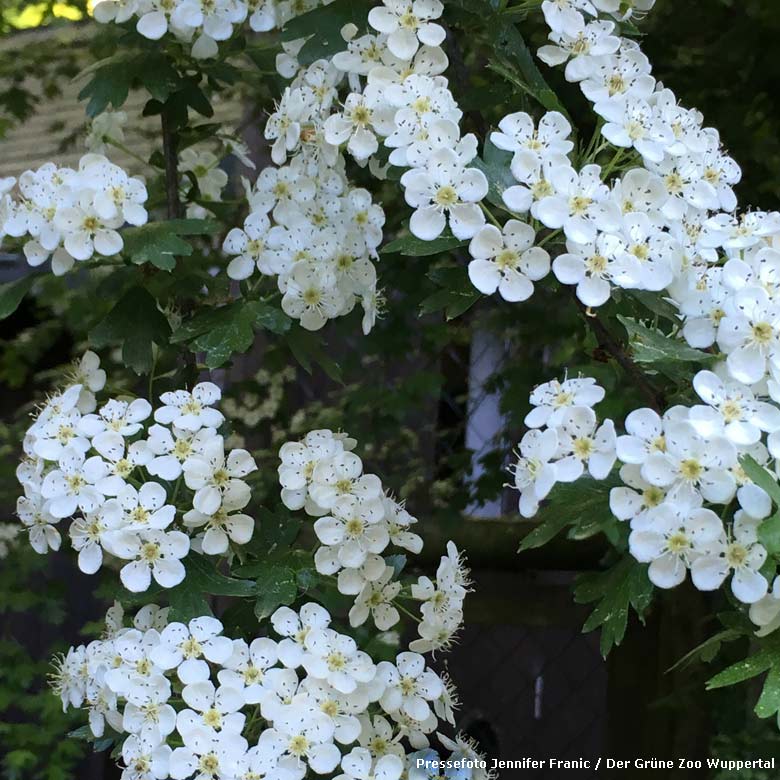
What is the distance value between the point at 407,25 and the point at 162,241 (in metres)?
0.40

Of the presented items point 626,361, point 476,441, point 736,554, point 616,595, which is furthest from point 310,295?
point 476,441

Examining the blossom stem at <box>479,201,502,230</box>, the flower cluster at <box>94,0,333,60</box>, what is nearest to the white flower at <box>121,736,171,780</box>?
the blossom stem at <box>479,201,502,230</box>

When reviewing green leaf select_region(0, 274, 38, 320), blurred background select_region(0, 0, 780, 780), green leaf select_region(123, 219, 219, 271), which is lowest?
blurred background select_region(0, 0, 780, 780)

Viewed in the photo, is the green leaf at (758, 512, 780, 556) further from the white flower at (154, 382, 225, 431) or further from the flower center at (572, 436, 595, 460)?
the white flower at (154, 382, 225, 431)

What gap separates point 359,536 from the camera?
125 centimetres

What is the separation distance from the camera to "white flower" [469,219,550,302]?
1.06 meters

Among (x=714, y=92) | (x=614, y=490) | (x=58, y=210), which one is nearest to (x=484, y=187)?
(x=614, y=490)

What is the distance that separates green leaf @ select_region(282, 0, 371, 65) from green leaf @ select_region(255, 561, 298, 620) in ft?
2.10

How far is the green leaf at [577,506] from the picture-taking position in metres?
1.03

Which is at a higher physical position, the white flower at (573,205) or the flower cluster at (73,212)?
the white flower at (573,205)

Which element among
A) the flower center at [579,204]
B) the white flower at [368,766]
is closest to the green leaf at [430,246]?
the flower center at [579,204]

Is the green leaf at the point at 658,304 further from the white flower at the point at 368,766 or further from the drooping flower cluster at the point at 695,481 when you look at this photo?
the white flower at the point at 368,766

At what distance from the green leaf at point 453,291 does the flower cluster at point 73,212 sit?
0.41m

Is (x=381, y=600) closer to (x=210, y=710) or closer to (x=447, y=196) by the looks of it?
(x=210, y=710)
